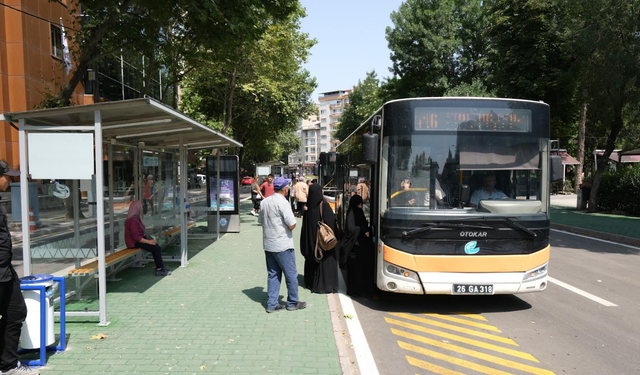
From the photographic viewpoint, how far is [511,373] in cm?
436

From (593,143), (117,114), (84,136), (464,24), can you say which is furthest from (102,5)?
(593,143)

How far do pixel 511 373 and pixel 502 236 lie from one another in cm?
195

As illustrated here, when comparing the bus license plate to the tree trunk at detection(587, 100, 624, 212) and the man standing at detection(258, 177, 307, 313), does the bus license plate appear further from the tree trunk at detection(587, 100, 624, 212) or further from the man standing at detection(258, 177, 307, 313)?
the tree trunk at detection(587, 100, 624, 212)

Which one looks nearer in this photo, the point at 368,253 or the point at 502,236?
the point at 502,236

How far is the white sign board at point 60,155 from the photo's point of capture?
201 inches

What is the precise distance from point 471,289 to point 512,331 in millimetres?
678

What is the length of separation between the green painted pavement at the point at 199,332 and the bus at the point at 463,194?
1514 millimetres

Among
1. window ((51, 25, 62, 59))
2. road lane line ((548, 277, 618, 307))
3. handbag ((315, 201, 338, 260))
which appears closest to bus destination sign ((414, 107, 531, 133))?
handbag ((315, 201, 338, 260))

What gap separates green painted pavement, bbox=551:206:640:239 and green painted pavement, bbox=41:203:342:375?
12.2m

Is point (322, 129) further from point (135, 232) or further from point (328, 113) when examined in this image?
point (135, 232)

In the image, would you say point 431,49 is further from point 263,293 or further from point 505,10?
point 263,293

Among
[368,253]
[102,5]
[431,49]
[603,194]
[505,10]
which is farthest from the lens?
[431,49]

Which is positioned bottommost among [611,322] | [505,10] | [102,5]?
[611,322]

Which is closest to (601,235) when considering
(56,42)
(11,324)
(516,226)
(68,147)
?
(516,226)
